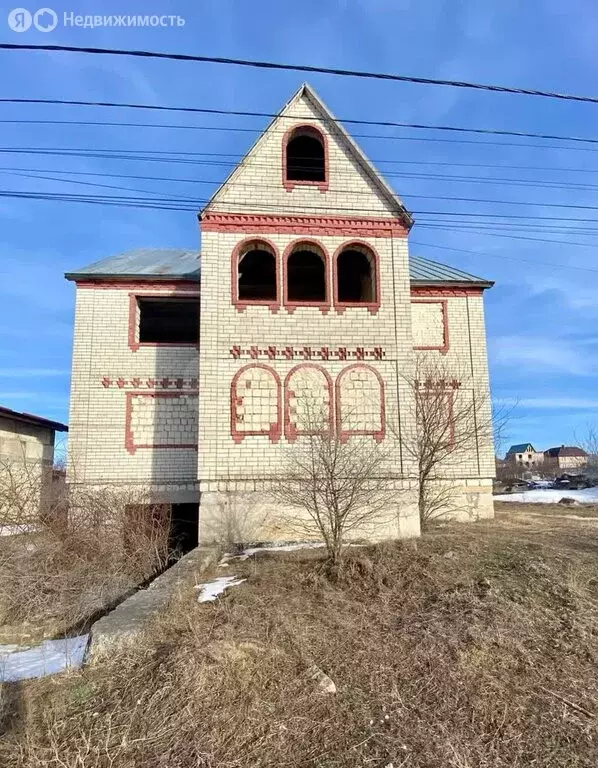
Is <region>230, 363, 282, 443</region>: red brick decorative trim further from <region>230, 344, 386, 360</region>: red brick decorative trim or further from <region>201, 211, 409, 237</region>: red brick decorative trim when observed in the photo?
<region>201, 211, 409, 237</region>: red brick decorative trim

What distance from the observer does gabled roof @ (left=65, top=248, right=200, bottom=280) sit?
1535cm

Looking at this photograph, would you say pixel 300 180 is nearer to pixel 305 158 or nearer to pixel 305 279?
pixel 305 158

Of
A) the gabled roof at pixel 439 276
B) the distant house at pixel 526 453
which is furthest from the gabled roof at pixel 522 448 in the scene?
the gabled roof at pixel 439 276

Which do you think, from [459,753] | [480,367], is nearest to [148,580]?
[459,753]

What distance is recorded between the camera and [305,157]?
13.9 m

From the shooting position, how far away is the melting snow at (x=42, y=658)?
513cm

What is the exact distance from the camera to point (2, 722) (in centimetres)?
408

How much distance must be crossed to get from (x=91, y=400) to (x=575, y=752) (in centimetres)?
1363

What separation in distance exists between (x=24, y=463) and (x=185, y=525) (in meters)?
4.71

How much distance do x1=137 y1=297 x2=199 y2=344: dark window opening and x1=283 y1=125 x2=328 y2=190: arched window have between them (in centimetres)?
536

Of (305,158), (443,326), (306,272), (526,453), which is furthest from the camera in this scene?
(526,453)

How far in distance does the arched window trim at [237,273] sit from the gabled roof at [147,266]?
3201mm

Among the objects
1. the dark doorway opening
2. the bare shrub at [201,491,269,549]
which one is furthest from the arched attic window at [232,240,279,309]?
the dark doorway opening

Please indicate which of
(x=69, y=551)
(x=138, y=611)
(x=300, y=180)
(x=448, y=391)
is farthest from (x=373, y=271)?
(x=138, y=611)
